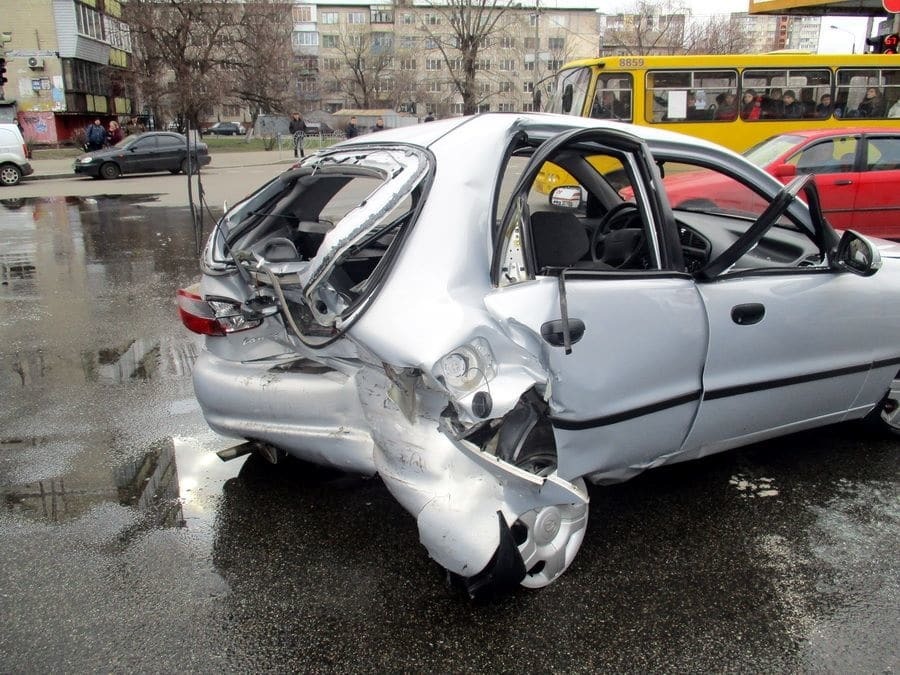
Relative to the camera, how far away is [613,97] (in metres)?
13.4

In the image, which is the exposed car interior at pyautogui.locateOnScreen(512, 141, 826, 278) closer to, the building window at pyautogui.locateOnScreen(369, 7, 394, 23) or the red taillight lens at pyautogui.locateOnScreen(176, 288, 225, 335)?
the red taillight lens at pyautogui.locateOnScreen(176, 288, 225, 335)

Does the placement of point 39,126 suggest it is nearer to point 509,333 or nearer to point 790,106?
point 790,106

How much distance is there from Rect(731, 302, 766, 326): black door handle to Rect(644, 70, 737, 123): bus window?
11.2 metres

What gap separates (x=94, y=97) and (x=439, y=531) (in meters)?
47.9

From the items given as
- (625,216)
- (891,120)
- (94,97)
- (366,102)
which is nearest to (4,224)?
(625,216)

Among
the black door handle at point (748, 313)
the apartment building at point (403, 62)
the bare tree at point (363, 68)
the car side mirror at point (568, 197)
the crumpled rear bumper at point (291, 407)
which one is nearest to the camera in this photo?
the crumpled rear bumper at point (291, 407)

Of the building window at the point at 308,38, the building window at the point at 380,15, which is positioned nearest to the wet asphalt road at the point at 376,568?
the building window at the point at 308,38

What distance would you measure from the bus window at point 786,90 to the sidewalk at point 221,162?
18.7 meters

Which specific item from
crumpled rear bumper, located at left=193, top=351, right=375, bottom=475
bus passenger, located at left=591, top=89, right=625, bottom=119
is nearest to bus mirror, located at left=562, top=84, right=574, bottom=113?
bus passenger, located at left=591, top=89, right=625, bottom=119

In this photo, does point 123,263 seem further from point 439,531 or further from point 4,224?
point 439,531

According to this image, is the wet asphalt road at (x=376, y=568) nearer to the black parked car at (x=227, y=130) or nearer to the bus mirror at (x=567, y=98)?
the bus mirror at (x=567, y=98)

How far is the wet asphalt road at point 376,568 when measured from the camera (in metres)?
2.45

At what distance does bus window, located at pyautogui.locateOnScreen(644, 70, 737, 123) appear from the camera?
43.4 ft

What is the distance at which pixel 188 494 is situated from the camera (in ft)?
11.6
